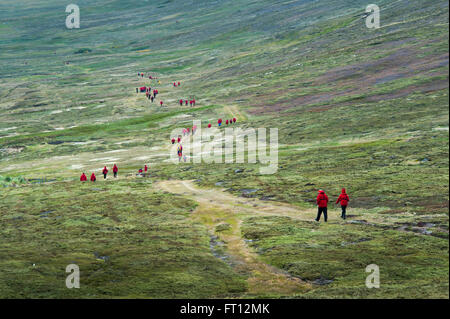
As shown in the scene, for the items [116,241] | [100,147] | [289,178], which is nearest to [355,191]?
[289,178]

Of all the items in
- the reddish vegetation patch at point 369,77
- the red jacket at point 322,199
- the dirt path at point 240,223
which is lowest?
the dirt path at point 240,223

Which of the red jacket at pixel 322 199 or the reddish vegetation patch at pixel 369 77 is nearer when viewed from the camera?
the red jacket at pixel 322 199

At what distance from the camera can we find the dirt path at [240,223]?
39281 mm

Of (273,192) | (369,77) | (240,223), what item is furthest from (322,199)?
(369,77)

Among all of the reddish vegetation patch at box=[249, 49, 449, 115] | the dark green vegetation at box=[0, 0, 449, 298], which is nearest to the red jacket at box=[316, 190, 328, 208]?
the dark green vegetation at box=[0, 0, 449, 298]

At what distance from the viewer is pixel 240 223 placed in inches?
2288

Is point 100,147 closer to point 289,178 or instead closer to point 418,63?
point 289,178

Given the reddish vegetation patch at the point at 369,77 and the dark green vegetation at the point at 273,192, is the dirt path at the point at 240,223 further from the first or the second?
the reddish vegetation patch at the point at 369,77

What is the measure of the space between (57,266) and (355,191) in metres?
38.5

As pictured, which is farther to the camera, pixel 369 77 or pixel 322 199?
pixel 369 77

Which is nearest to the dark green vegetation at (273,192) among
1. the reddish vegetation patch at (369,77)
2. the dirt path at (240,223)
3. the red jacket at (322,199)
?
the reddish vegetation patch at (369,77)

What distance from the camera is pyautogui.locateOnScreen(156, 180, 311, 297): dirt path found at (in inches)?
1547

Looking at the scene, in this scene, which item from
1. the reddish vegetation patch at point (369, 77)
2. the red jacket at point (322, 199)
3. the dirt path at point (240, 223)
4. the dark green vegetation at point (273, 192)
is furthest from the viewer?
the reddish vegetation patch at point (369, 77)

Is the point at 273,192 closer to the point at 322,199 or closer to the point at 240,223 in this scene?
the point at 240,223
